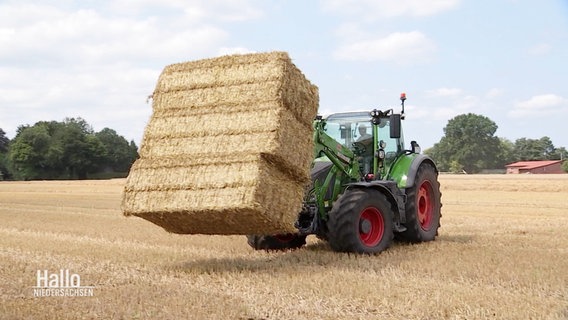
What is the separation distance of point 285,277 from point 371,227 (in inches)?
97.5

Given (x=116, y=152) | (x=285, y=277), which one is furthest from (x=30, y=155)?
(x=285, y=277)

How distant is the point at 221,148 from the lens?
7.43 m

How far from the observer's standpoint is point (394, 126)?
9648 mm

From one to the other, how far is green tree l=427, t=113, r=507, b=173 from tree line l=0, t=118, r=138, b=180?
42192 millimetres

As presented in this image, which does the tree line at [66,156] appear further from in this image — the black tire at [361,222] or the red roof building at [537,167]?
the black tire at [361,222]

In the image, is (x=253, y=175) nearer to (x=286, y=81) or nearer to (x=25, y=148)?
(x=286, y=81)

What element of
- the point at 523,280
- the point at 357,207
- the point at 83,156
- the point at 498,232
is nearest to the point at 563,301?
the point at 523,280

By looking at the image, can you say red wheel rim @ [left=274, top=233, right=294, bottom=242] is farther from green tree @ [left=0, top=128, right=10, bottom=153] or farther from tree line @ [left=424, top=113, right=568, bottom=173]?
green tree @ [left=0, top=128, right=10, bottom=153]

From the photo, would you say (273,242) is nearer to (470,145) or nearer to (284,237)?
(284,237)

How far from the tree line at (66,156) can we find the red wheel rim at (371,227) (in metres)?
58.4

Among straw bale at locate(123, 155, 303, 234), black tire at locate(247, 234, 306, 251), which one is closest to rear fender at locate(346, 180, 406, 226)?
black tire at locate(247, 234, 306, 251)

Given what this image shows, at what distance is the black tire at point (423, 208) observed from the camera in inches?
399

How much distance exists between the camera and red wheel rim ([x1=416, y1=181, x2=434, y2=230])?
36.1 ft

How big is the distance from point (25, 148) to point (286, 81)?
64433mm
